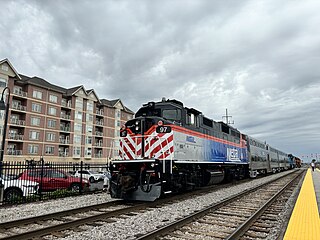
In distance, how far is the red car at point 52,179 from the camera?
39.4ft

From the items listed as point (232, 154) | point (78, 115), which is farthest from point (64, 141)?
point (232, 154)

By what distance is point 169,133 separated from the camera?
32.8 feet

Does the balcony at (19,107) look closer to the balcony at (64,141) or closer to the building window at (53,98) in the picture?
the building window at (53,98)

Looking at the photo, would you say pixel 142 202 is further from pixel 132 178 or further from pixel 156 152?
pixel 156 152

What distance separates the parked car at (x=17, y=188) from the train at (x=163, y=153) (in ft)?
12.5

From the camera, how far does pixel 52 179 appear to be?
1328 centimetres

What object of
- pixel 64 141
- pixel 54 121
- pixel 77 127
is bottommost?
pixel 64 141

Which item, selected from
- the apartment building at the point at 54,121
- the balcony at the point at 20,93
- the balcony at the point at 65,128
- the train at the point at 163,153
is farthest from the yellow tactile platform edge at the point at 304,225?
the balcony at the point at 65,128

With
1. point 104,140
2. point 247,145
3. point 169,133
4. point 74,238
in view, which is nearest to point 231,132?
point 247,145

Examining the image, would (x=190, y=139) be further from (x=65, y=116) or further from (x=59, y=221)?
(x=65, y=116)

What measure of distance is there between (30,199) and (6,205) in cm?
116

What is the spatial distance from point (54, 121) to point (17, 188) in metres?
37.7

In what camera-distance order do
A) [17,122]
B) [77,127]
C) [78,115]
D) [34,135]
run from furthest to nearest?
1. [78,115]
2. [77,127]
3. [34,135]
4. [17,122]

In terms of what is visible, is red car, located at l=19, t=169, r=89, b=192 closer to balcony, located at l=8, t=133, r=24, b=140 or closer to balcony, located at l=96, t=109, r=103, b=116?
balcony, located at l=8, t=133, r=24, b=140
